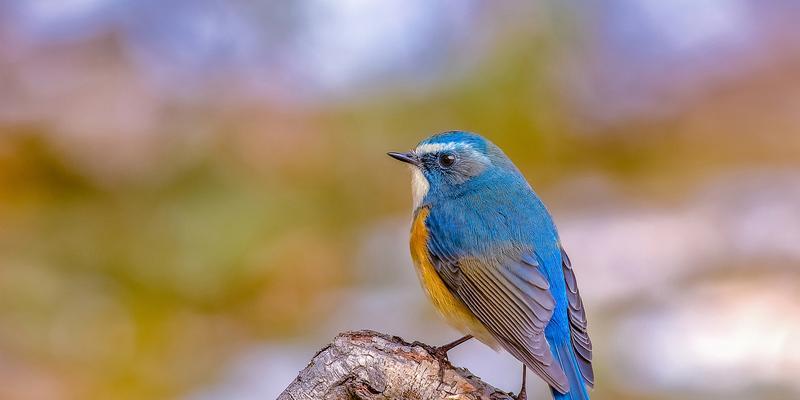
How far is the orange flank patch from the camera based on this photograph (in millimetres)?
3875

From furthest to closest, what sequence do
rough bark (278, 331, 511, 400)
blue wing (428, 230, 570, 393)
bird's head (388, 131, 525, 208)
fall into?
bird's head (388, 131, 525, 208), blue wing (428, 230, 570, 393), rough bark (278, 331, 511, 400)

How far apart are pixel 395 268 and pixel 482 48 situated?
1.80 meters

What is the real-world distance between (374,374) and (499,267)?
2.79 ft

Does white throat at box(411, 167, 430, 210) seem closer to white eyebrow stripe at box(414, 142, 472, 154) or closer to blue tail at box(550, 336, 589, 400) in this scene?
white eyebrow stripe at box(414, 142, 472, 154)

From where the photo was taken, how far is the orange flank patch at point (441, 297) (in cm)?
388

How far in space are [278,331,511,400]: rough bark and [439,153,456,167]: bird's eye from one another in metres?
1.19

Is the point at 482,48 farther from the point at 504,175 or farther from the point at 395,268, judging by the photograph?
the point at 504,175

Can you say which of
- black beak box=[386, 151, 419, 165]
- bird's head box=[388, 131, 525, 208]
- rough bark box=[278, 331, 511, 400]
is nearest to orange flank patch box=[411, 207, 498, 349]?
bird's head box=[388, 131, 525, 208]

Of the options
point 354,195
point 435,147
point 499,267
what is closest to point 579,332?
point 499,267

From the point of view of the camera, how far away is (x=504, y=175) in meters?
4.23

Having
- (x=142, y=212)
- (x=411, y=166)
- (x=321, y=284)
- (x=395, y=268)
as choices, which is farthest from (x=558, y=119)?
(x=411, y=166)

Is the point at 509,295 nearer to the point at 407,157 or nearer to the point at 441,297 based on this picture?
the point at 441,297

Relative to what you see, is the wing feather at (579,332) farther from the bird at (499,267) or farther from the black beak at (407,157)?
the black beak at (407,157)

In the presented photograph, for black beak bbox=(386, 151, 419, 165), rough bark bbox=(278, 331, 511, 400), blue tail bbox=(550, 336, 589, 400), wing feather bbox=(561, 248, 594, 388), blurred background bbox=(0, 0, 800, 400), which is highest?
blurred background bbox=(0, 0, 800, 400)
